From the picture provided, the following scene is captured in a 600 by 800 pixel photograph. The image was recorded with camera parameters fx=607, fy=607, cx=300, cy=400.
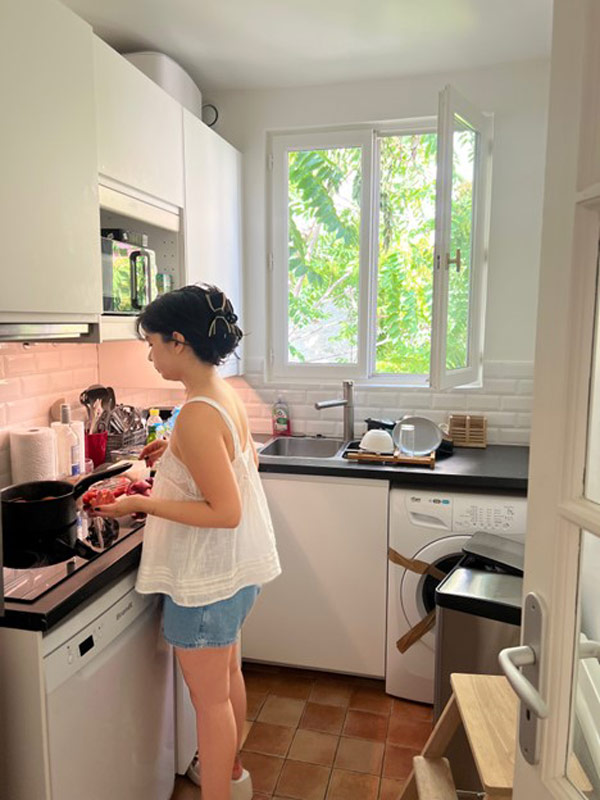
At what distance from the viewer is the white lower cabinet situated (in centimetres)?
239

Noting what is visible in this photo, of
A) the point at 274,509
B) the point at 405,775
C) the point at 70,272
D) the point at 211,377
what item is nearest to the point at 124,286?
the point at 70,272

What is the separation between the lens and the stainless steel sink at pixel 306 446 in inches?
114

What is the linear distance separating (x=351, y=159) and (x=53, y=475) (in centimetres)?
194

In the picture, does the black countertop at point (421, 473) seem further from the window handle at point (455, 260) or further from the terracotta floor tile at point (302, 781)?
the terracotta floor tile at point (302, 781)

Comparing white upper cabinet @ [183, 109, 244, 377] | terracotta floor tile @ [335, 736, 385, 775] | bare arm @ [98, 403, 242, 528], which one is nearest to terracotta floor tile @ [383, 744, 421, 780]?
terracotta floor tile @ [335, 736, 385, 775]

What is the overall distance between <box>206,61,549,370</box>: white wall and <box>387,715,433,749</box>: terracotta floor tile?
1.57 metres

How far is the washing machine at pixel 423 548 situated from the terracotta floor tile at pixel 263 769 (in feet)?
1.92

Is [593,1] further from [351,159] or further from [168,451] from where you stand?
[351,159]

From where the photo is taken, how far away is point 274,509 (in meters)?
2.48

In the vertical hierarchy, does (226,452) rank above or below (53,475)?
above

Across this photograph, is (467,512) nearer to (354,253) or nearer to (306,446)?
(306,446)

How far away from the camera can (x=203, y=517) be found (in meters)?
1.47

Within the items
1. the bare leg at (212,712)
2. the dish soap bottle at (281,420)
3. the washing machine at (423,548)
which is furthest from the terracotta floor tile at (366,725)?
the dish soap bottle at (281,420)

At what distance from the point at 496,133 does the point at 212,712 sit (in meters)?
2.52
